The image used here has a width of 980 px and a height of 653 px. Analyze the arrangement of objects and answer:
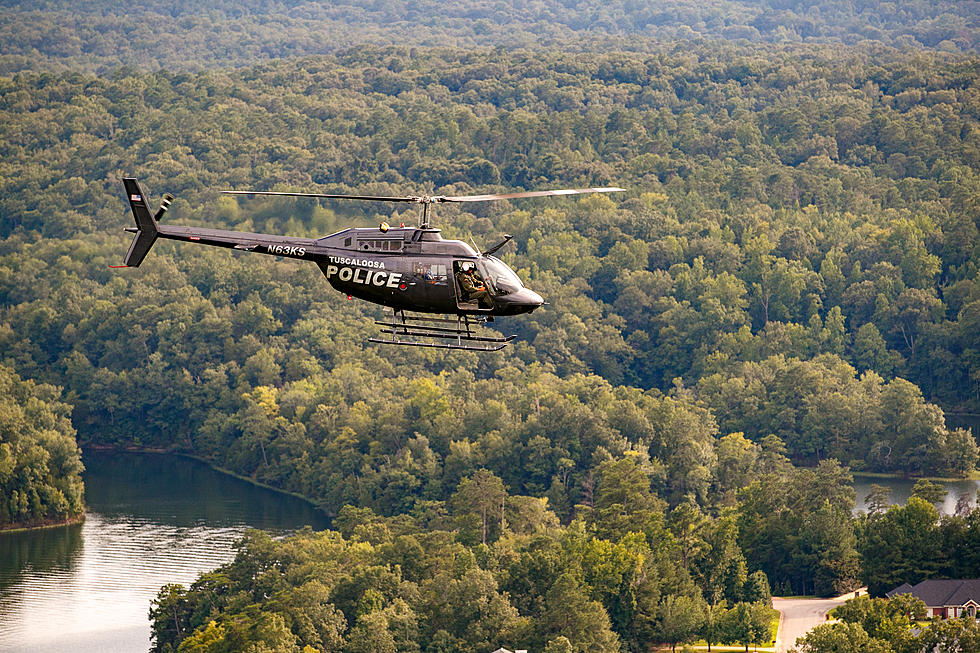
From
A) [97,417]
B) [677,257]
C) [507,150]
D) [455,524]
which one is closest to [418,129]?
[507,150]

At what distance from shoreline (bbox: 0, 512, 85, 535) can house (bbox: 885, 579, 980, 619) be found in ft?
120

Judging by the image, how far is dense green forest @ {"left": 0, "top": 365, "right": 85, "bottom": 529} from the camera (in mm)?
76969

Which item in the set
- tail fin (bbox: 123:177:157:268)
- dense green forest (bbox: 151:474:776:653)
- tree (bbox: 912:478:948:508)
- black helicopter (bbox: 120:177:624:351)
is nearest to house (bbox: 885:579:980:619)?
dense green forest (bbox: 151:474:776:653)

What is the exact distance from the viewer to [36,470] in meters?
77.6

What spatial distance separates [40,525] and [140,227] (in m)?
40.3

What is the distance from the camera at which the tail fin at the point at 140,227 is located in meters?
39.9

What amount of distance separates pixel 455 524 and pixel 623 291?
45435mm

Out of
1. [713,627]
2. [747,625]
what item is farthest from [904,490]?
[747,625]

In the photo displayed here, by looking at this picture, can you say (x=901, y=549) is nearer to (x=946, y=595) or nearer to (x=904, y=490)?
(x=946, y=595)

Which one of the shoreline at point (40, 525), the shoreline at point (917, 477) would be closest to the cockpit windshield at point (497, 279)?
the shoreline at point (40, 525)

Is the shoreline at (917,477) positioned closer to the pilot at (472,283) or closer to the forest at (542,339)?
the forest at (542,339)

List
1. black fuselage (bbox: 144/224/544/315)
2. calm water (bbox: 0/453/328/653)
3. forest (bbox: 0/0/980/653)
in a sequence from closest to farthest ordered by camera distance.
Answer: black fuselage (bbox: 144/224/544/315) < forest (bbox: 0/0/980/653) < calm water (bbox: 0/453/328/653)

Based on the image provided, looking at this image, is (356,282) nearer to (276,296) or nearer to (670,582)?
(670,582)

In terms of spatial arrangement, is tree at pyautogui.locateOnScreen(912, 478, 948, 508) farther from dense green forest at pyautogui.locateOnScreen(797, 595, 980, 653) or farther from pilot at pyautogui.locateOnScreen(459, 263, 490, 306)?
pilot at pyautogui.locateOnScreen(459, 263, 490, 306)
